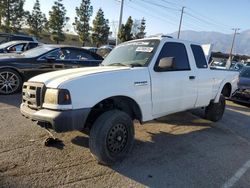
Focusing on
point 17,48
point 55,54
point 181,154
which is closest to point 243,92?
point 181,154

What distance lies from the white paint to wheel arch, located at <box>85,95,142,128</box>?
169cm

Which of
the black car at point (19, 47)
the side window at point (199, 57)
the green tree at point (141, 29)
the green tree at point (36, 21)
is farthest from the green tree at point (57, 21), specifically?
the side window at point (199, 57)

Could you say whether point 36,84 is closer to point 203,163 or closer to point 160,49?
point 160,49

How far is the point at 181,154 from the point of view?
196 inches

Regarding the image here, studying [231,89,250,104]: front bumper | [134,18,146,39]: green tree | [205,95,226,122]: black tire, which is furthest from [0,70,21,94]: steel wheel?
[134,18,146,39]: green tree

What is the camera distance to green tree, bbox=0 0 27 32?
4594cm

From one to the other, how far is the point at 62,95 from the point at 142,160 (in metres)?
1.68

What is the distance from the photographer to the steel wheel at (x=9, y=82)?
8.45 meters

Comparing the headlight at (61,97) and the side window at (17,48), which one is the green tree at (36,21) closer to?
the side window at (17,48)

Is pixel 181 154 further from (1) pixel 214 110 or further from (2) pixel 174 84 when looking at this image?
(1) pixel 214 110

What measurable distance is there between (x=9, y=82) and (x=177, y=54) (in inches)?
209

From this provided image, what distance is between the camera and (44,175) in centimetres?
387

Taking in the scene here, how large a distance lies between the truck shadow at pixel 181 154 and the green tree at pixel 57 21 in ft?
156

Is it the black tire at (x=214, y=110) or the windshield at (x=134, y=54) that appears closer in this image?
the windshield at (x=134, y=54)
